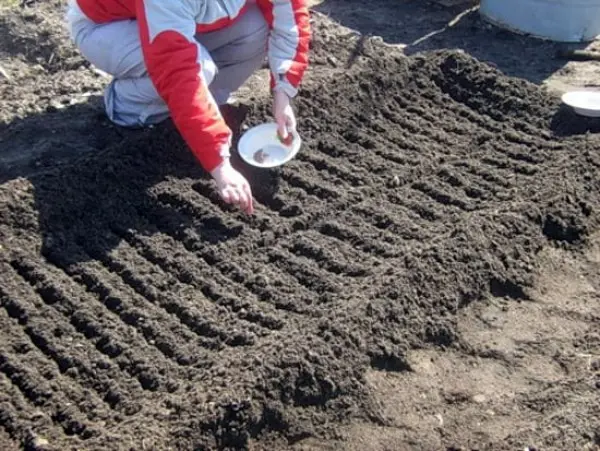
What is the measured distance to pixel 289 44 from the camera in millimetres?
3688

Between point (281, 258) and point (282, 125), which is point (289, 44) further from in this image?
point (281, 258)

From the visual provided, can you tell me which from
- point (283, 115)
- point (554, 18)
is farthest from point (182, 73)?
point (554, 18)

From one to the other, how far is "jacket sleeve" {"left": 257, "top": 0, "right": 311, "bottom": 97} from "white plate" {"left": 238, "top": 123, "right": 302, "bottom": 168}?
20 centimetres

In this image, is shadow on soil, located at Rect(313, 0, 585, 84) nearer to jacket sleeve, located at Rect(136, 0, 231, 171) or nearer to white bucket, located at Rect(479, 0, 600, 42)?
white bucket, located at Rect(479, 0, 600, 42)

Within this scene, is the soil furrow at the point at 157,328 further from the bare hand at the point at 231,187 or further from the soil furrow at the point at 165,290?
the bare hand at the point at 231,187

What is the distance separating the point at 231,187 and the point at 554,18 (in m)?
2.58

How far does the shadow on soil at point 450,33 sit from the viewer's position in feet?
15.7

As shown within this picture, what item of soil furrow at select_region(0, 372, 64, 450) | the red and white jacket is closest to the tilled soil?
soil furrow at select_region(0, 372, 64, 450)

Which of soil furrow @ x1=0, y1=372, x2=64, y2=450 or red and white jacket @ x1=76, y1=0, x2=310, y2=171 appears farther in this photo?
red and white jacket @ x1=76, y1=0, x2=310, y2=171

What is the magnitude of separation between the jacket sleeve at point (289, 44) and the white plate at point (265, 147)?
202 mm

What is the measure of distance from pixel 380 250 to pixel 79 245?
1.06 m

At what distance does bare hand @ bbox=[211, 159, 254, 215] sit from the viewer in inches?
120

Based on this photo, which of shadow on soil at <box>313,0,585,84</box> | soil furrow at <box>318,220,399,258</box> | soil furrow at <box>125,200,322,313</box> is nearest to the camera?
soil furrow at <box>125,200,322,313</box>

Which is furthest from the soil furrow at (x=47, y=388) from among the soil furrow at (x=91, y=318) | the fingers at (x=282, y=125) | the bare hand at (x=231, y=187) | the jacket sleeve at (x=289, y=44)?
the jacket sleeve at (x=289, y=44)
